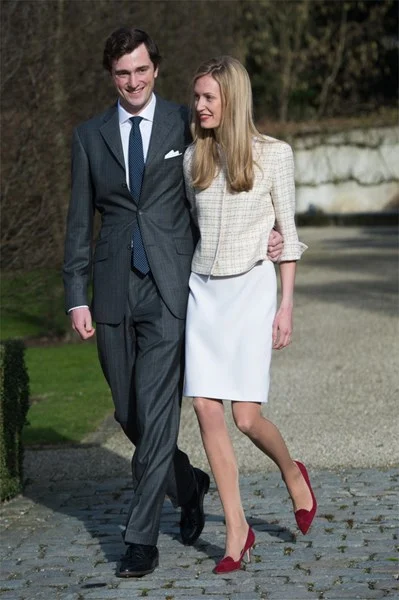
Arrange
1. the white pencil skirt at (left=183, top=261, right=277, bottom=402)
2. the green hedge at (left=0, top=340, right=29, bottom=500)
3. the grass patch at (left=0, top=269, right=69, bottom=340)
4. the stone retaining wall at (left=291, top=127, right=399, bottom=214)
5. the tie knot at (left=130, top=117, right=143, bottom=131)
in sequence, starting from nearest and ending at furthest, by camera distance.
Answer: the white pencil skirt at (left=183, top=261, right=277, bottom=402) → the tie knot at (left=130, top=117, right=143, bottom=131) → the green hedge at (left=0, top=340, right=29, bottom=500) → the grass patch at (left=0, top=269, right=69, bottom=340) → the stone retaining wall at (left=291, top=127, right=399, bottom=214)

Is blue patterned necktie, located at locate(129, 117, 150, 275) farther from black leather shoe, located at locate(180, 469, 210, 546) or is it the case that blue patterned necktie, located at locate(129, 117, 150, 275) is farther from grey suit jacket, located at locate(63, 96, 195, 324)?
black leather shoe, located at locate(180, 469, 210, 546)

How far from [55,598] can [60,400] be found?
4.94 m

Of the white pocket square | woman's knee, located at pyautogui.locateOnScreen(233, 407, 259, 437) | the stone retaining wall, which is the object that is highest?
the white pocket square

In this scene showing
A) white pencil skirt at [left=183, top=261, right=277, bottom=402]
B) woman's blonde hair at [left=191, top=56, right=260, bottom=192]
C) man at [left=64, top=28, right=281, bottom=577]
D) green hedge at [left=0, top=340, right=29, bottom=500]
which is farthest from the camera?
green hedge at [left=0, top=340, right=29, bottom=500]

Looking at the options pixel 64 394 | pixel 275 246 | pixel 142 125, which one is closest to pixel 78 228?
pixel 142 125

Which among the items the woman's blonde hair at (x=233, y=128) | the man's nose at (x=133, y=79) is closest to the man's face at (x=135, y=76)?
the man's nose at (x=133, y=79)

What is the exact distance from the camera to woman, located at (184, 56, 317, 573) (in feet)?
→ 16.3

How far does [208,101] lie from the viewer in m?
4.96

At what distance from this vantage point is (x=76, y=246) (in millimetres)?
5328

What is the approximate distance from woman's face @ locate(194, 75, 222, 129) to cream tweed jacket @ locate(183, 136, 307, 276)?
0.55 feet

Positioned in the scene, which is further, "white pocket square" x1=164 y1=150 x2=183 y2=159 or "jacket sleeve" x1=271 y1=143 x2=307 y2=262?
"white pocket square" x1=164 y1=150 x2=183 y2=159

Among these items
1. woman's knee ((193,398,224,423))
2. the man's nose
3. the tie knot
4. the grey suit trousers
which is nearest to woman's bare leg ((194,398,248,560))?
woman's knee ((193,398,224,423))

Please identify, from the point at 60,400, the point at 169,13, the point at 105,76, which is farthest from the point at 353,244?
the point at 60,400

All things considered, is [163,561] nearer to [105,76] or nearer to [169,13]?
[105,76]
